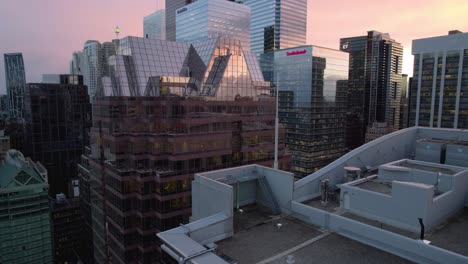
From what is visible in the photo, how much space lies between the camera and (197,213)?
2028 centimetres

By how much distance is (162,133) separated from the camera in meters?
52.2

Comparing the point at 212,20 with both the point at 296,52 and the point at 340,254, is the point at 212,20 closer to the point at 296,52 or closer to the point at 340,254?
the point at 296,52

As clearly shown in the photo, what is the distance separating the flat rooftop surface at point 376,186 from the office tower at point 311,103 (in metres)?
159

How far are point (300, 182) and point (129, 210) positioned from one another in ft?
136

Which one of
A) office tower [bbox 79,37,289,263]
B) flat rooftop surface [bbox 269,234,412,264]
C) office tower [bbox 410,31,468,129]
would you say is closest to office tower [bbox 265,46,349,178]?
office tower [bbox 410,31,468,129]

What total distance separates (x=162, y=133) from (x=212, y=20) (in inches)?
5241

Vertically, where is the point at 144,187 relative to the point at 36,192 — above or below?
above

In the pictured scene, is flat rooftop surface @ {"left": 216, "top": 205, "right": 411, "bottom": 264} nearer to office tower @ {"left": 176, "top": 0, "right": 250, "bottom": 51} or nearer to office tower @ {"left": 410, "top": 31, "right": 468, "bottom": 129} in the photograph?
office tower @ {"left": 176, "top": 0, "right": 250, "bottom": 51}

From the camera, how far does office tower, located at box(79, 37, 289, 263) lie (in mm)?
51719

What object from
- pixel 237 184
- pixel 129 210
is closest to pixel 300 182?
pixel 237 184

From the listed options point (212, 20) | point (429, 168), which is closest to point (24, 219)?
point (429, 168)

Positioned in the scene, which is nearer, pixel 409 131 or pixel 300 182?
pixel 300 182

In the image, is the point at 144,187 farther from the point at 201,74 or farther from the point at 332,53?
the point at 332,53

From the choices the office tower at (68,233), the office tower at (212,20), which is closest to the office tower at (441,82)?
the office tower at (212,20)
